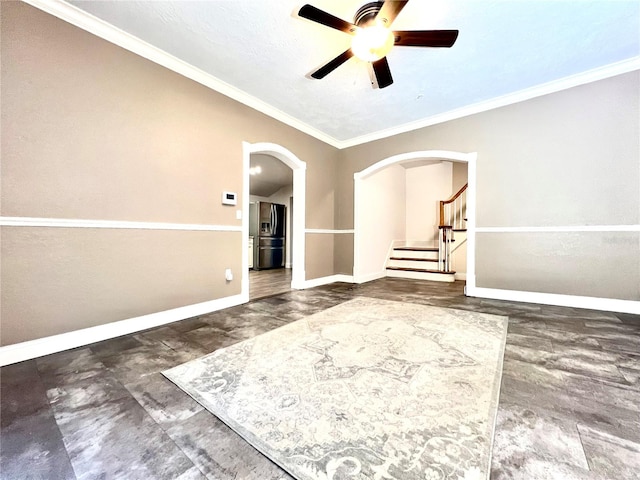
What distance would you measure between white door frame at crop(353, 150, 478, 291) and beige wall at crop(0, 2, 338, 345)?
8.29 ft

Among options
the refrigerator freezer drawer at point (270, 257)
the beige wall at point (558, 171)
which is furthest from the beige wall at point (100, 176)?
the refrigerator freezer drawer at point (270, 257)

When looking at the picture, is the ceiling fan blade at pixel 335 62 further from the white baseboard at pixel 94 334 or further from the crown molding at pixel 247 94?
the white baseboard at pixel 94 334

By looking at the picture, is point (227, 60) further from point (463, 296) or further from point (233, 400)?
point (463, 296)

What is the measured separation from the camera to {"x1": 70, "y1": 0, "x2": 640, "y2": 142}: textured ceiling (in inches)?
81.7

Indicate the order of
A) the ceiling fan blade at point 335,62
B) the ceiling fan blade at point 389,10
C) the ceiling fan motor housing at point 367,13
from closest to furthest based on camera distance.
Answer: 1. the ceiling fan blade at point 389,10
2. the ceiling fan motor housing at point 367,13
3. the ceiling fan blade at point 335,62

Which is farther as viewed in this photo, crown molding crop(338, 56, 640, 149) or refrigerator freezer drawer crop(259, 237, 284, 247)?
refrigerator freezer drawer crop(259, 237, 284, 247)

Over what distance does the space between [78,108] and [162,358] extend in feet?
7.27

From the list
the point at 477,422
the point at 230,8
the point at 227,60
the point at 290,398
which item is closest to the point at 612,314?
the point at 477,422

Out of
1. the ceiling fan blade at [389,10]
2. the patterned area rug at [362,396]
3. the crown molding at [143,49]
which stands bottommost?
the patterned area rug at [362,396]

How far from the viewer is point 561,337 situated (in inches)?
84.9

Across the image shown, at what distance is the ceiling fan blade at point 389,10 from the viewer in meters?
1.68

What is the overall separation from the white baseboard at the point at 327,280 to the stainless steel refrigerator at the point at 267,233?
2.94m

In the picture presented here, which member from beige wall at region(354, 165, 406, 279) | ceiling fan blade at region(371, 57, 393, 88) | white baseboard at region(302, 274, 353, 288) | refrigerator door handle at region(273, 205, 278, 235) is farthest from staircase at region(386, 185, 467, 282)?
ceiling fan blade at region(371, 57, 393, 88)

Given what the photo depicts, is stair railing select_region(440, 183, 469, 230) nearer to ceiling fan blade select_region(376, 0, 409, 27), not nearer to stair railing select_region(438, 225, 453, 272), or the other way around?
stair railing select_region(438, 225, 453, 272)
